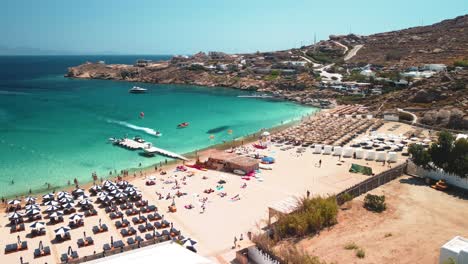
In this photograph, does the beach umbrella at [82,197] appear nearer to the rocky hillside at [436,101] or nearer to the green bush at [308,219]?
the green bush at [308,219]

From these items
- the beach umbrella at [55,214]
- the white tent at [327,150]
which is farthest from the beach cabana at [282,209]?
the white tent at [327,150]

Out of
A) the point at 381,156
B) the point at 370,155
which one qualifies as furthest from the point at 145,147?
the point at 381,156

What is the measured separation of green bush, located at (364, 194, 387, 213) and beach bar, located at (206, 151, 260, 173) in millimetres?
12308

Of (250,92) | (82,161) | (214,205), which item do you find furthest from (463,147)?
(250,92)

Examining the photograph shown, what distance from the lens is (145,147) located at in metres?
40.3

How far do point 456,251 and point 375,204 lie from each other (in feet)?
21.0

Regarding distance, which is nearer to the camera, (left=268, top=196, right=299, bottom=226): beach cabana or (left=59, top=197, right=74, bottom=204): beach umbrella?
(left=268, top=196, right=299, bottom=226): beach cabana

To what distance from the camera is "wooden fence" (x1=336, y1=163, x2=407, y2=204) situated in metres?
21.4

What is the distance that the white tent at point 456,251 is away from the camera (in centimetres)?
1283

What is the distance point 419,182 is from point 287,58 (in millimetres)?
103492

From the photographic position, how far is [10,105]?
72.1 metres

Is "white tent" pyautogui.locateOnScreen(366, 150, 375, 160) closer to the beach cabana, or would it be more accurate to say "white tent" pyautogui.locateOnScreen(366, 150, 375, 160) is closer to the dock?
the beach cabana

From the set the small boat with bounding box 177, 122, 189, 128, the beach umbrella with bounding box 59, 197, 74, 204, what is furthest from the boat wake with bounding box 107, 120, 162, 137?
the beach umbrella with bounding box 59, 197, 74, 204

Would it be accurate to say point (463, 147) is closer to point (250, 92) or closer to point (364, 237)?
point (364, 237)
